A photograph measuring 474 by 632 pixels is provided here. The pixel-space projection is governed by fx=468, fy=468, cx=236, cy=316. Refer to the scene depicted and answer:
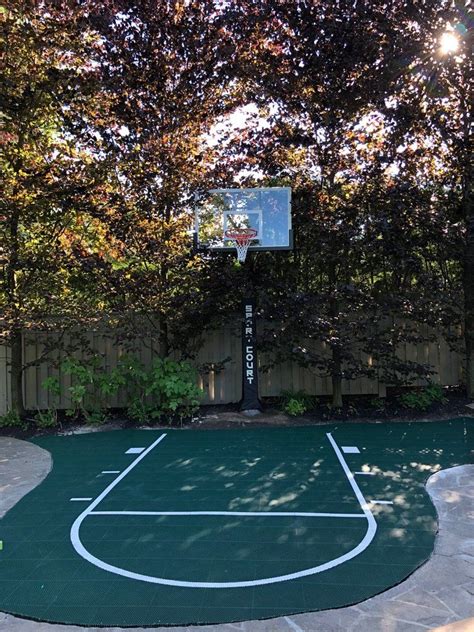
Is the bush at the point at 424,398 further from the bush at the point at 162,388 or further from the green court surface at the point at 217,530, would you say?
the bush at the point at 162,388

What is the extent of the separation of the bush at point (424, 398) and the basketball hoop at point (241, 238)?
152 inches

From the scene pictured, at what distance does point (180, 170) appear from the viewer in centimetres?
759

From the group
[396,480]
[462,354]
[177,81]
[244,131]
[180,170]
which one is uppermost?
[177,81]

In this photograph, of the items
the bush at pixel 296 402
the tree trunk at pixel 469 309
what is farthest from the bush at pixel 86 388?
the tree trunk at pixel 469 309

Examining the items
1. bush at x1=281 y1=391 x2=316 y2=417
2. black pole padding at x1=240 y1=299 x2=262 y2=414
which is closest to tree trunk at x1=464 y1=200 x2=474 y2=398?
bush at x1=281 y1=391 x2=316 y2=417

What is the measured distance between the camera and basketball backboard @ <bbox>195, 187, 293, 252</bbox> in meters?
7.87

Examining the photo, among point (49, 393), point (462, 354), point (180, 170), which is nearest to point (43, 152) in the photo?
point (180, 170)

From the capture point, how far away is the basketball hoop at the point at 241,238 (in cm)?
785

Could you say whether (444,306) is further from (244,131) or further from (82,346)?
(82,346)

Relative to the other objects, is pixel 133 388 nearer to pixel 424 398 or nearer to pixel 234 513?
pixel 234 513

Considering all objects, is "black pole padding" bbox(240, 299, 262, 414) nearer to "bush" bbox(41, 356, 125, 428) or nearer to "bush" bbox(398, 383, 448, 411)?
"bush" bbox(41, 356, 125, 428)

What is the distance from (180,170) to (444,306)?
4.93 metres

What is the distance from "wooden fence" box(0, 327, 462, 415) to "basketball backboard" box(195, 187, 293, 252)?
1787 mm

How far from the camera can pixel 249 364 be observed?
27.1 feet
